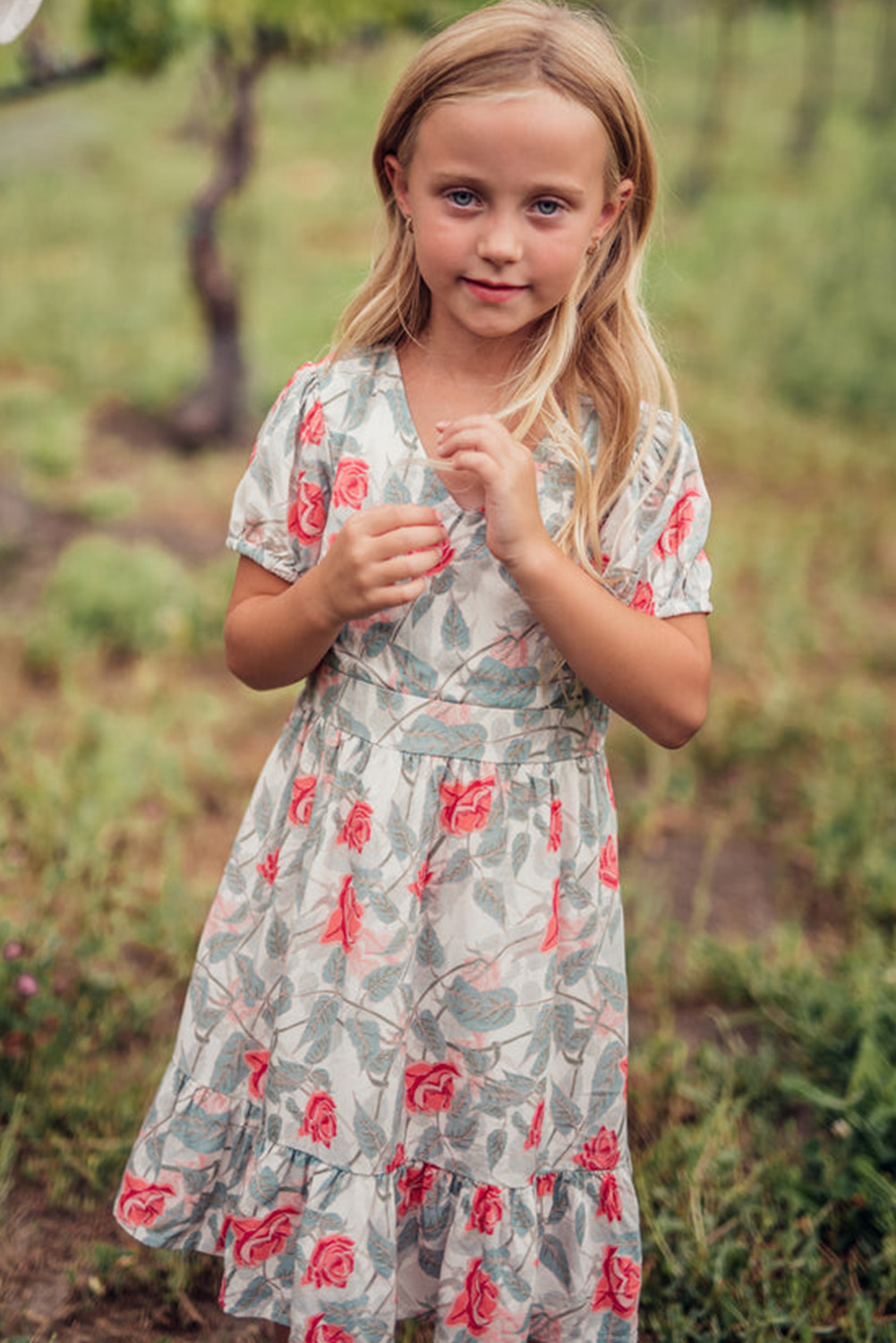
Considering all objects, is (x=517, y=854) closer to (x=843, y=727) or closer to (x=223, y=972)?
(x=223, y=972)

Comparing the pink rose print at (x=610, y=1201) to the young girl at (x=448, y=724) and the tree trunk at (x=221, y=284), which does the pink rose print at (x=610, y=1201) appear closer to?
the young girl at (x=448, y=724)

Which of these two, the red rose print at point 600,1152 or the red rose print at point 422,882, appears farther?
the red rose print at point 600,1152

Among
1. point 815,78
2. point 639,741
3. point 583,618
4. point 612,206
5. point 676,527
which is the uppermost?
point 815,78

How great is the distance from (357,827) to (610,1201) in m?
0.60

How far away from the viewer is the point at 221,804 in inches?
129

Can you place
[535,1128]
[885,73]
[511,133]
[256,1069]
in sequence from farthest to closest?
[885,73]
[256,1069]
[535,1128]
[511,133]

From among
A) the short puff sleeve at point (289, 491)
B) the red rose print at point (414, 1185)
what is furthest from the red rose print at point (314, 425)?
the red rose print at point (414, 1185)

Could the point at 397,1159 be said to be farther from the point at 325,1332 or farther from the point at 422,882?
the point at 422,882

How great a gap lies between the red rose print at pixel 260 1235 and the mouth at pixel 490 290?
1.06 metres

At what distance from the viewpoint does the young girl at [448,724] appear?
135cm

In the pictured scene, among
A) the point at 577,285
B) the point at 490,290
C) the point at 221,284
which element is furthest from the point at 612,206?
the point at 221,284

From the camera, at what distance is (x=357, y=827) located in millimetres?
1472

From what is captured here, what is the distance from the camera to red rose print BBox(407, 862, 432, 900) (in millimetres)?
1477

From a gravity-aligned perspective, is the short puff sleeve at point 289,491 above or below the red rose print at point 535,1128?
above
